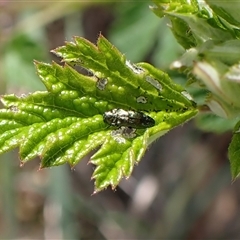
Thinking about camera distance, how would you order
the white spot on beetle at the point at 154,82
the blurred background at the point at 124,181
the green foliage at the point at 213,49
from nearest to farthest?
1. the green foliage at the point at 213,49
2. the white spot on beetle at the point at 154,82
3. the blurred background at the point at 124,181

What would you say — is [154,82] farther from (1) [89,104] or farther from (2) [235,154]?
(2) [235,154]

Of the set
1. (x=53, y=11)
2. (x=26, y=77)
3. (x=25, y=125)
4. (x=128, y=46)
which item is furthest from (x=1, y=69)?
(x=25, y=125)

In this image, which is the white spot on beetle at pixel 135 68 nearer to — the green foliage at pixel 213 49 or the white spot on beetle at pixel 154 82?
the white spot on beetle at pixel 154 82

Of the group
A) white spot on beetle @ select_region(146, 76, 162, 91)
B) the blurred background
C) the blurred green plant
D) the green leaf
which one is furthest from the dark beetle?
the blurred background

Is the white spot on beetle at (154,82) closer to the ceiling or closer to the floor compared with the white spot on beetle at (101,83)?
closer to the floor

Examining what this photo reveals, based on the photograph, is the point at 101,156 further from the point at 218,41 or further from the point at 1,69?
the point at 1,69

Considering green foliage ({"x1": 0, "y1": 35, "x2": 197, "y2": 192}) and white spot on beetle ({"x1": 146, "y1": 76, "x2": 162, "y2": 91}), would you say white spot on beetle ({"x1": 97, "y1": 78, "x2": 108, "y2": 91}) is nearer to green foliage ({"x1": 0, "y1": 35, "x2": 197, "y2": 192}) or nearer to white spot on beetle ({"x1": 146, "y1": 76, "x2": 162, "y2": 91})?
green foliage ({"x1": 0, "y1": 35, "x2": 197, "y2": 192})

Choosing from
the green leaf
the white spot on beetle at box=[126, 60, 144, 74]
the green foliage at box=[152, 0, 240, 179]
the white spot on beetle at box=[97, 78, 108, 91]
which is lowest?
the green leaf

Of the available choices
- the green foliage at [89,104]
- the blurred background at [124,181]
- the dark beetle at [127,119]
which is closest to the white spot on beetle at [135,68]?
the green foliage at [89,104]
